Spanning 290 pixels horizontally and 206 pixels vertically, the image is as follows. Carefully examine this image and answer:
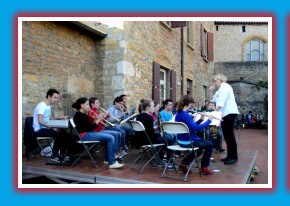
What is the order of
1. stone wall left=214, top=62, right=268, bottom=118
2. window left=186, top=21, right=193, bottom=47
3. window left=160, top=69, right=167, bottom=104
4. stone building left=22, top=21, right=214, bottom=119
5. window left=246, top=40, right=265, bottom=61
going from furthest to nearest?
window left=246, top=40, right=265, bottom=61
stone wall left=214, top=62, right=268, bottom=118
window left=186, top=21, right=193, bottom=47
window left=160, top=69, right=167, bottom=104
stone building left=22, top=21, right=214, bottom=119

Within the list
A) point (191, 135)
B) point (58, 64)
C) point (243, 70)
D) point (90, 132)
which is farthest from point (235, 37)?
point (90, 132)

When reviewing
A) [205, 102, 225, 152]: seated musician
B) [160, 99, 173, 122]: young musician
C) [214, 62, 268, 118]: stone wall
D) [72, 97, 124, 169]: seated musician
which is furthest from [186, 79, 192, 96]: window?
[214, 62, 268, 118]: stone wall

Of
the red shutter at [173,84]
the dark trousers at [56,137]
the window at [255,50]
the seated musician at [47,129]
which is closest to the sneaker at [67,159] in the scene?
the seated musician at [47,129]

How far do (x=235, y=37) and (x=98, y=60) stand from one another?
1910cm

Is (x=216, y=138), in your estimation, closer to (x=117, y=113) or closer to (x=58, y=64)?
(x=117, y=113)

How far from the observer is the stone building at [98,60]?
511cm

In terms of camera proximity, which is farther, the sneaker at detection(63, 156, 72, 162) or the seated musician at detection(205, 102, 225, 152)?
the seated musician at detection(205, 102, 225, 152)

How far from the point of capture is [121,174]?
3672 millimetres

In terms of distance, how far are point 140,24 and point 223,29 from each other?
17607mm

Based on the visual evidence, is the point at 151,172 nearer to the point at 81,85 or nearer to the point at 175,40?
the point at 81,85

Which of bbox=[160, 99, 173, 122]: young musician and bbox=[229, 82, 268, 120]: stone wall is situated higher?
bbox=[229, 82, 268, 120]: stone wall

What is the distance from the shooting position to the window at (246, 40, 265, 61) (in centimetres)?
2358

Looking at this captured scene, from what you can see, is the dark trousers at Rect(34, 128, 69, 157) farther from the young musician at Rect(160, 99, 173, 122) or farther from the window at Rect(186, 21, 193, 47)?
the window at Rect(186, 21, 193, 47)

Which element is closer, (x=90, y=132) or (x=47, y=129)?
(x=90, y=132)
